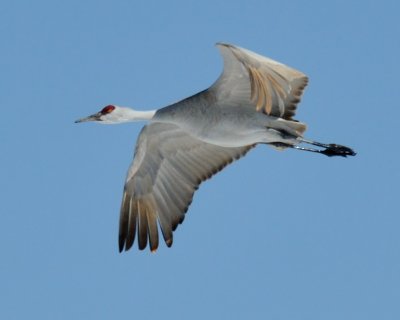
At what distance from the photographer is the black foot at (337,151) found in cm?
2288

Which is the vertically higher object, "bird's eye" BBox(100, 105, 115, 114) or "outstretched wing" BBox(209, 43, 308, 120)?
"outstretched wing" BBox(209, 43, 308, 120)

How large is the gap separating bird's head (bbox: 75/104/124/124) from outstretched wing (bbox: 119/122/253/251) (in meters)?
0.77

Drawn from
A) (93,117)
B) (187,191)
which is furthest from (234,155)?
(93,117)

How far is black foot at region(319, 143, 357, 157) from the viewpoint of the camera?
2288cm

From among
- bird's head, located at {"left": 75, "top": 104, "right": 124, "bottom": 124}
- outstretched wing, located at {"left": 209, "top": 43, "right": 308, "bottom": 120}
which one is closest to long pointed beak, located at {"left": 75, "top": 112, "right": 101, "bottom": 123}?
bird's head, located at {"left": 75, "top": 104, "right": 124, "bottom": 124}

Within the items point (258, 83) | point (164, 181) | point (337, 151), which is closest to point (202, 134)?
point (258, 83)

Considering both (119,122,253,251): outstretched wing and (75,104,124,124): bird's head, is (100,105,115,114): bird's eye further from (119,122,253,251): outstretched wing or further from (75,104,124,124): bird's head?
(119,122,253,251): outstretched wing

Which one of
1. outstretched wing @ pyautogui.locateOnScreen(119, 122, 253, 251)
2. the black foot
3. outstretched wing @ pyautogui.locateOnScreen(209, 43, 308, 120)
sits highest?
outstretched wing @ pyautogui.locateOnScreen(209, 43, 308, 120)

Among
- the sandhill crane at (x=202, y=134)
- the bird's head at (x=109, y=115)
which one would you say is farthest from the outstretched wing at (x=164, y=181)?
the bird's head at (x=109, y=115)

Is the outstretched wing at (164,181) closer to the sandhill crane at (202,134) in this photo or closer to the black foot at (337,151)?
the sandhill crane at (202,134)

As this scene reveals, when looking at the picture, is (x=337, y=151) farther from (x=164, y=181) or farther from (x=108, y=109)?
(x=108, y=109)

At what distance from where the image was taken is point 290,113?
21688 millimetres

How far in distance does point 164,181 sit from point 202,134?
2.54 m

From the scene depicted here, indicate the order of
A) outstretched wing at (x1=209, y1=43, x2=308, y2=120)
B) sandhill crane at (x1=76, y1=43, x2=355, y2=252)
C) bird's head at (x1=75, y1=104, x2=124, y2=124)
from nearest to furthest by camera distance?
outstretched wing at (x1=209, y1=43, x2=308, y2=120) < sandhill crane at (x1=76, y1=43, x2=355, y2=252) < bird's head at (x1=75, y1=104, x2=124, y2=124)
